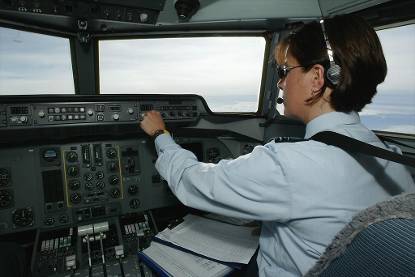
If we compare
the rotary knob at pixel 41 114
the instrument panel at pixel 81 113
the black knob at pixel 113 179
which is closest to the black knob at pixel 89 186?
the black knob at pixel 113 179

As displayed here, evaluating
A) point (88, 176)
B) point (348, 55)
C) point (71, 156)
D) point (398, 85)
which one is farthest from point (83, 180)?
point (398, 85)

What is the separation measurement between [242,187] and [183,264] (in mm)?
649

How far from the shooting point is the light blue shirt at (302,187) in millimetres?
917

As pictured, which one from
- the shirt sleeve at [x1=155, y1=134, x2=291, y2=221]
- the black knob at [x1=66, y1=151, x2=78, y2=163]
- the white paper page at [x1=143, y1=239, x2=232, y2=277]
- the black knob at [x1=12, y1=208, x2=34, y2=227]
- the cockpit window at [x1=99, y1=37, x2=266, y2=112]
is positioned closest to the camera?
the shirt sleeve at [x1=155, y1=134, x2=291, y2=221]

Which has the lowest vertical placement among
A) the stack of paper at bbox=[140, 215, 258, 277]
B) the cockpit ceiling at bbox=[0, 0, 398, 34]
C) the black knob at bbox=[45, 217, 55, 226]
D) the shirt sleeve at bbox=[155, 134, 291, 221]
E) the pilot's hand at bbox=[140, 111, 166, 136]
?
the black knob at bbox=[45, 217, 55, 226]

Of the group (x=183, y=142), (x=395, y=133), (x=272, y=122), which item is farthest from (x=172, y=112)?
(x=395, y=133)

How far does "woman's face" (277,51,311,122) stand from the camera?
43.6 inches

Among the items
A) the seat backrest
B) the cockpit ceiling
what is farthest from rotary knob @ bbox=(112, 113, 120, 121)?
the seat backrest

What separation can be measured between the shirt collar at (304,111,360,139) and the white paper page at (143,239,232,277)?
0.73 m

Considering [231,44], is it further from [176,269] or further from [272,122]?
[176,269]

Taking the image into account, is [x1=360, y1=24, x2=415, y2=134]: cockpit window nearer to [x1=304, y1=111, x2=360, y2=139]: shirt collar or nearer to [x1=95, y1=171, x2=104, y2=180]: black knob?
[x1=304, y1=111, x2=360, y2=139]: shirt collar

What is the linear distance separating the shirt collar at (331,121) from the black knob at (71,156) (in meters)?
1.53

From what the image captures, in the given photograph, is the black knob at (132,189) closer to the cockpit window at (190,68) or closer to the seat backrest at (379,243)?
the cockpit window at (190,68)

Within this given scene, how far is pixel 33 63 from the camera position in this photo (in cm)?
235
